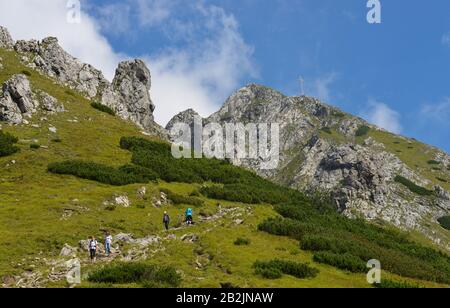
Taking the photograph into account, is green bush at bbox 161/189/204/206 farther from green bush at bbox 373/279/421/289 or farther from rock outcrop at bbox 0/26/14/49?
rock outcrop at bbox 0/26/14/49

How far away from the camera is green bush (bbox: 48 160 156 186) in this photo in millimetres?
53562

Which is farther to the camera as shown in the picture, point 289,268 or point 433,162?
point 433,162

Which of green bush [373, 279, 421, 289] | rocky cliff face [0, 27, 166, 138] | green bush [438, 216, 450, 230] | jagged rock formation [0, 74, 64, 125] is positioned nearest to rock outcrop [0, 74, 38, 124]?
jagged rock formation [0, 74, 64, 125]

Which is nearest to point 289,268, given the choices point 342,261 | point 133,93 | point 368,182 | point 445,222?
point 342,261

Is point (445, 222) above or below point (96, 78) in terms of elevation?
below

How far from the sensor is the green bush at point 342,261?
36.0 m

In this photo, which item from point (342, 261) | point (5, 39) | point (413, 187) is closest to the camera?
point (342, 261)

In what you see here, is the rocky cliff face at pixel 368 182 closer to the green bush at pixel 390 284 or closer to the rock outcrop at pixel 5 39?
the rock outcrop at pixel 5 39

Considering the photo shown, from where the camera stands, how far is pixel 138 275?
93.4 ft

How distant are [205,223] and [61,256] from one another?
14.4m

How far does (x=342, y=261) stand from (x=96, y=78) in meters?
75.6

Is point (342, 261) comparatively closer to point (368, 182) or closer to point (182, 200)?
point (182, 200)

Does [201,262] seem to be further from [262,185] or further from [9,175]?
[262,185]

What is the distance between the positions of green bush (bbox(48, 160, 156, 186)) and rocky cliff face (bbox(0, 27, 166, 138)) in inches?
1534
